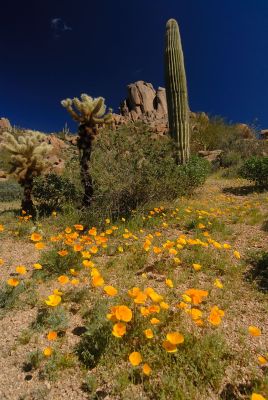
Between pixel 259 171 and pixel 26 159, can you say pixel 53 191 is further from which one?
pixel 259 171

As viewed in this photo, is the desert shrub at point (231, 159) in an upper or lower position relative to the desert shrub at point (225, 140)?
lower

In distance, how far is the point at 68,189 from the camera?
6.92 metres

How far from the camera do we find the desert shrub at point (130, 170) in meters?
5.85

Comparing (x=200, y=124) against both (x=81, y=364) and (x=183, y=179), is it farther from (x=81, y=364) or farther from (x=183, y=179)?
(x=81, y=364)

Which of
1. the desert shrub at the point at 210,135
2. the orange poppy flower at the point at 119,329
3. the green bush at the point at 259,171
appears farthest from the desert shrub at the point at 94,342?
the desert shrub at the point at 210,135

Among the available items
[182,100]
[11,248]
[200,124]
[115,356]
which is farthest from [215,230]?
[200,124]

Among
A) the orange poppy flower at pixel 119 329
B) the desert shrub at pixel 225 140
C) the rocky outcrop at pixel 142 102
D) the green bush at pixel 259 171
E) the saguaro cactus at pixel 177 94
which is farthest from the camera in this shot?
the rocky outcrop at pixel 142 102

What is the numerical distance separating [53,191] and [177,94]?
6.47 metres

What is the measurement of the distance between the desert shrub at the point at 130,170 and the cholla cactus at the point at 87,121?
177 mm

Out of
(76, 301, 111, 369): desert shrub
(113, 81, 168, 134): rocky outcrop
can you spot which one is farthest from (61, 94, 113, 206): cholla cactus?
(113, 81, 168, 134): rocky outcrop

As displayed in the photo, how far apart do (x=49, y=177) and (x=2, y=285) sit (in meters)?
4.43

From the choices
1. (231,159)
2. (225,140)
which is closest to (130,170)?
(231,159)

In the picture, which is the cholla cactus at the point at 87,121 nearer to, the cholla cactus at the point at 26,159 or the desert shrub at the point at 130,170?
the desert shrub at the point at 130,170

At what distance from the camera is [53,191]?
7.03 meters
